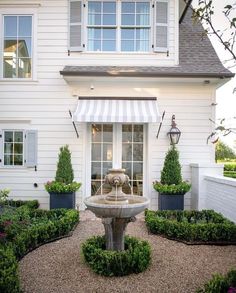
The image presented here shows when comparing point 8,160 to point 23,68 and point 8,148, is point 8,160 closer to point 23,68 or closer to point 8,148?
point 8,148

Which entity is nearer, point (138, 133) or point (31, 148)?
point (31, 148)

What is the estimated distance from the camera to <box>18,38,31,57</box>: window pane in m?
12.2

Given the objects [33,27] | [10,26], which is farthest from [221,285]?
[10,26]

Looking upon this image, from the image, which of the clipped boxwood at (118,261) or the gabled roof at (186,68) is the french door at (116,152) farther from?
the clipped boxwood at (118,261)

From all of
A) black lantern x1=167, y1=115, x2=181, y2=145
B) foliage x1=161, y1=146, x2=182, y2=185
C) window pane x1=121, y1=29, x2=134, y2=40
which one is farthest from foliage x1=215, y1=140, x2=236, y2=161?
window pane x1=121, y1=29, x2=134, y2=40

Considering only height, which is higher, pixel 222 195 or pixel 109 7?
pixel 109 7

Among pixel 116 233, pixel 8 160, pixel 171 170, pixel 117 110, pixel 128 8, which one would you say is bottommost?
pixel 116 233

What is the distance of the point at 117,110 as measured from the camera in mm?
11180

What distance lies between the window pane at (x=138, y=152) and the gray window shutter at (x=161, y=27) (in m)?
3.95

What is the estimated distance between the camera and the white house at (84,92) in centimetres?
1198

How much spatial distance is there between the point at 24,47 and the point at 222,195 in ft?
31.3

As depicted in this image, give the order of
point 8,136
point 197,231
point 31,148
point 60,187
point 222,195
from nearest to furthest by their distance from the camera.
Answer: point 197,231 < point 222,195 < point 60,187 < point 31,148 < point 8,136

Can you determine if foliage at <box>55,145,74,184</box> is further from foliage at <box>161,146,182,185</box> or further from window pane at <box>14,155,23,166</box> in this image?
foliage at <box>161,146,182,185</box>

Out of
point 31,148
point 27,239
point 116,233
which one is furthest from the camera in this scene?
point 31,148
